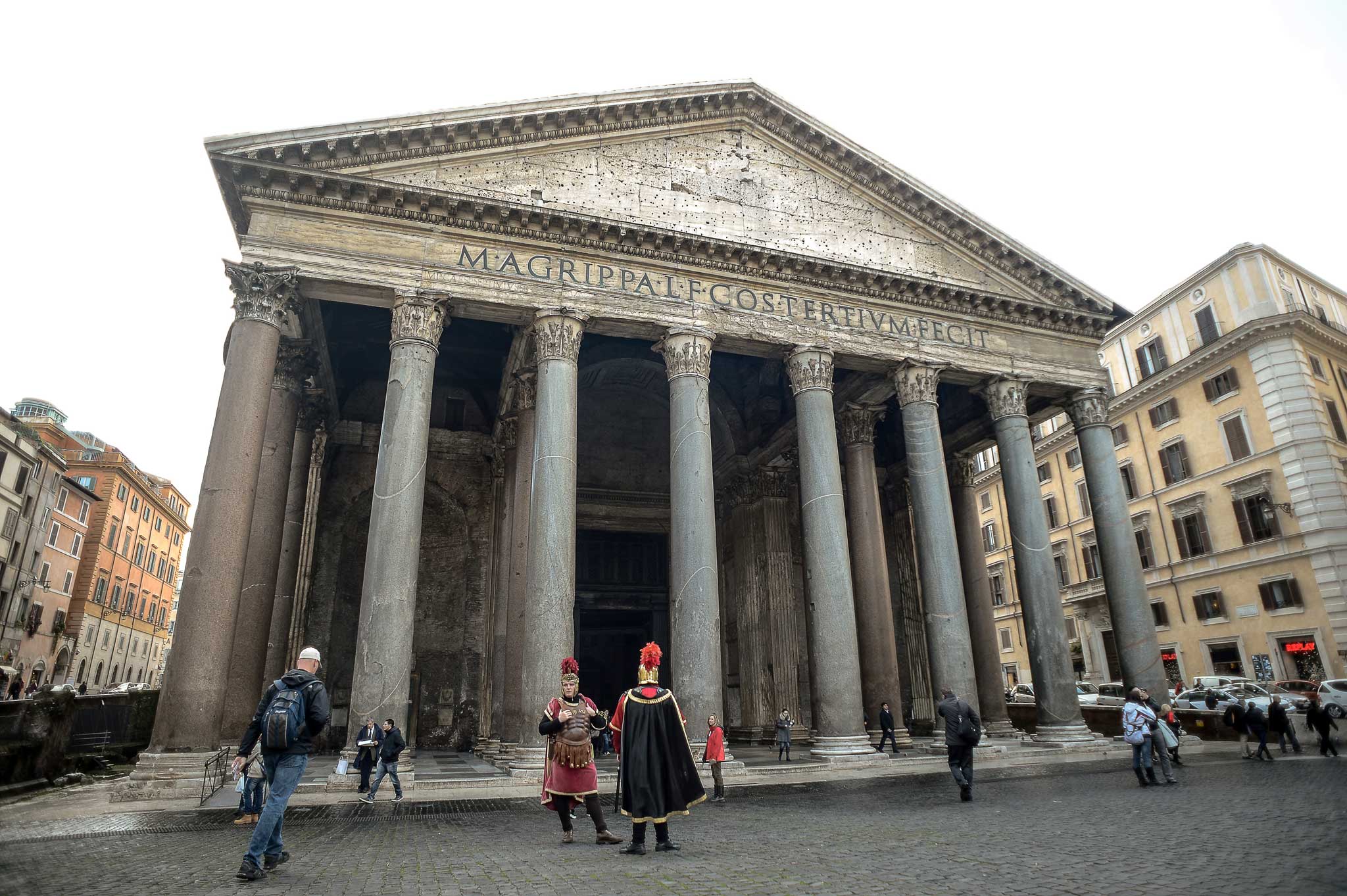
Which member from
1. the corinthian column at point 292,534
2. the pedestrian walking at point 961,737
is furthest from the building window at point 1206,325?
the corinthian column at point 292,534

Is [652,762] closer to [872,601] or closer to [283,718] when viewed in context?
[283,718]

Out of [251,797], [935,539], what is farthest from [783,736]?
[251,797]

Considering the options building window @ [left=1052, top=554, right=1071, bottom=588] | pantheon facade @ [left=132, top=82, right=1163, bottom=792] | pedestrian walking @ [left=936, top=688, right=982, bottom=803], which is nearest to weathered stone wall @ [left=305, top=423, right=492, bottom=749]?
pantheon facade @ [left=132, top=82, right=1163, bottom=792]

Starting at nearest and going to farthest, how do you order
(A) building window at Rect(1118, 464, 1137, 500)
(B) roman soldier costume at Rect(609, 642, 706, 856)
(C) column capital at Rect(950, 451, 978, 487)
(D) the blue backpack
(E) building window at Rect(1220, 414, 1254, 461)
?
(D) the blue backpack
(B) roman soldier costume at Rect(609, 642, 706, 856)
(C) column capital at Rect(950, 451, 978, 487)
(E) building window at Rect(1220, 414, 1254, 461)
(A) building window at Rect(1118, 464, 1137, 500)

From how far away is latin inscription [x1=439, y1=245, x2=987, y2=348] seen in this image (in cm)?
1370

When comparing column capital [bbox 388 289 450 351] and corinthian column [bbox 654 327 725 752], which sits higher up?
column capital [bbox 388 289 450 351]

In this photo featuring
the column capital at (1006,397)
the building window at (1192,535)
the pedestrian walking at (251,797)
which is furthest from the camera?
the building window at (1192,535)

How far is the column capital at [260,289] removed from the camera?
12.1 meters

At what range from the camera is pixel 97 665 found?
44656 mm

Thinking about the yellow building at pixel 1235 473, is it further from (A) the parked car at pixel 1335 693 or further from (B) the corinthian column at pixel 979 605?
(B) the corinthian column at pixel 979 605

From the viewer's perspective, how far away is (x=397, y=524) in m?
11.5

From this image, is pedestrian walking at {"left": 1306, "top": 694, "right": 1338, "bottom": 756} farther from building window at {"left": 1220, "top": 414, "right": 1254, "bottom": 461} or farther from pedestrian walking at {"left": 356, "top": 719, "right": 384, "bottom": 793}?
building window at {"left": 1220, "top": 414, "right": 1254, "bottom": 461}

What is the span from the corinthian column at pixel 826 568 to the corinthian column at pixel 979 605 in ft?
13.7

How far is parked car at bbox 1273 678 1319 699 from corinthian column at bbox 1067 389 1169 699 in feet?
35.9
